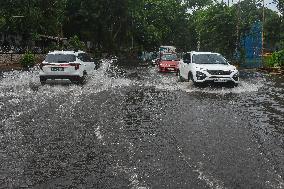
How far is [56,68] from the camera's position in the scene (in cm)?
2106

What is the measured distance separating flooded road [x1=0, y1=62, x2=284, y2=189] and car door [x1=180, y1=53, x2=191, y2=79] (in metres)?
5.76

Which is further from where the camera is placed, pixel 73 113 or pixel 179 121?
pixel 73 113

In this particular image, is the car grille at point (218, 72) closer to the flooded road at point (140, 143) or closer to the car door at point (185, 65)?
the car door at point (185, 65)

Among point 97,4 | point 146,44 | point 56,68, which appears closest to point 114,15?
point 97,4

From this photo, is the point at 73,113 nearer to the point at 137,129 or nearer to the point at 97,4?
the point at 137,129

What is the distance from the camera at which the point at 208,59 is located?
2134 cm

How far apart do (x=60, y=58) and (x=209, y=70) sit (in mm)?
7064

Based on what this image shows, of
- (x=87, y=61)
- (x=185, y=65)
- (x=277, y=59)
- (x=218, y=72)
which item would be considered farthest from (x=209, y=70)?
(x=277, y=59)

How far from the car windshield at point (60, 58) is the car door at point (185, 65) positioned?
215 inches

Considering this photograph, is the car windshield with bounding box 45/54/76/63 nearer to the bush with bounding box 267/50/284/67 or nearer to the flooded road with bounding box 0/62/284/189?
the flooded road with bounding box 0/62/284/189

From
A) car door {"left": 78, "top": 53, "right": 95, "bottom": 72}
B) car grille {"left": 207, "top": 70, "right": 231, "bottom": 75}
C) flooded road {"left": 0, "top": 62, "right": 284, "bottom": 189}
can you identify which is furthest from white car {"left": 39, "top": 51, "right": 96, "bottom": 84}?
car grille {"left": 207, "top": 70, "right": 231, "bottom": 75}

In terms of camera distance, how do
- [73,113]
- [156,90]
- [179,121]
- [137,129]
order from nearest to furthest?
[137,129] → [179,121] → [73,113] → [156,90]

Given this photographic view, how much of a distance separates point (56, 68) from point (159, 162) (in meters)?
14.4

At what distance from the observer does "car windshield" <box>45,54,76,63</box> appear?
21281 millimetres
